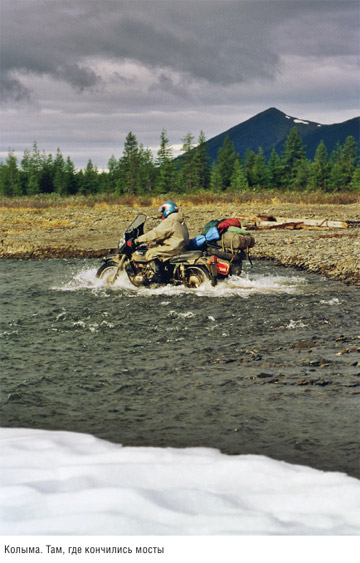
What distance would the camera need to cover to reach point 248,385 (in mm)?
7191

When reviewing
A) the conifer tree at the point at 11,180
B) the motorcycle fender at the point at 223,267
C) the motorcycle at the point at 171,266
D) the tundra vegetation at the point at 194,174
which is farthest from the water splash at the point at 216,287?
the conifer tree at the point at 11,180

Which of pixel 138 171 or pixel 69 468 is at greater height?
pixel 138 171

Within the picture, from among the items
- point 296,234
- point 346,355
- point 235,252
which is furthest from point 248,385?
point 296,234

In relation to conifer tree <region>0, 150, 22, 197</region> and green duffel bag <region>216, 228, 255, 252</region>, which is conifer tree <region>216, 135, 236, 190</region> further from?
green duffel bag <region>216, 228, 255, 252</region>

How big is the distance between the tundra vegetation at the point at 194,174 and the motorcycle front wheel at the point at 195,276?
213 ft

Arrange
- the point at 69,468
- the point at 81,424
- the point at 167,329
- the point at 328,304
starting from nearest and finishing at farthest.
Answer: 1. the point at 69,468
2. the point at 81,424
3. the point at 167,329
4. the point at 328,304

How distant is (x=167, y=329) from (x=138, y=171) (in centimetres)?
9250

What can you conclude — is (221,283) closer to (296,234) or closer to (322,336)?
(322,336)

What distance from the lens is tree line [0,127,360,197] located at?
92875 mm

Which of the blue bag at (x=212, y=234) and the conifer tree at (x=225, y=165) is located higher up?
the conifer tree at (x=225, y=165)

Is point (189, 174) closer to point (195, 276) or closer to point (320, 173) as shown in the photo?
point (320, 173)

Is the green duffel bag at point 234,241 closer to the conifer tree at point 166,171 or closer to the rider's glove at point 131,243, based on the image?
the rider's glove at point 131,243

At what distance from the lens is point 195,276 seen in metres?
13.6

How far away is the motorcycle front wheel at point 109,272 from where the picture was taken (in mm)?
14305
